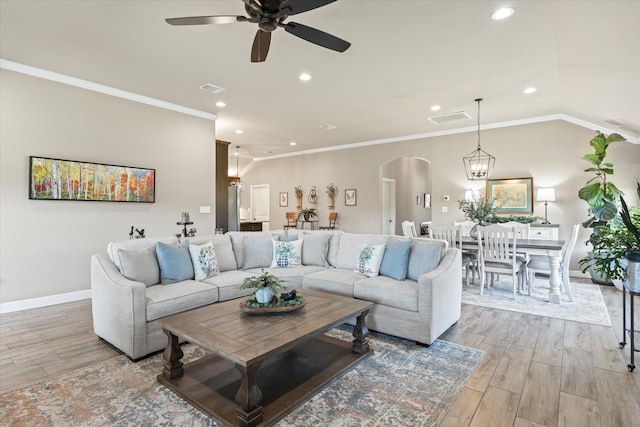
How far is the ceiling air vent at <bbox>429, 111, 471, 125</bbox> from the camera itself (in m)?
6.09

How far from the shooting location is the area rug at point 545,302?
12.5 feet

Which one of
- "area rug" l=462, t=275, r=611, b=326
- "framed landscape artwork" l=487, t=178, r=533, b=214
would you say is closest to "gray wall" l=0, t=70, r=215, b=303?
"area rug" l=462, t=275, r=611, b=326

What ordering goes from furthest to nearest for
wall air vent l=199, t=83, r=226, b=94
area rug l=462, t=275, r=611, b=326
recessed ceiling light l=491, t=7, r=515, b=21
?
wall air vent l=199, t=83, r=226, b=94 < area rug l=462, t=275, r=611, b=326 < recessed ceiling light l=491, t=7, r=515, b=21

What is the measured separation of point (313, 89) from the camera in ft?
16.1

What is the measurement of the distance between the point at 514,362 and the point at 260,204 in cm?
930

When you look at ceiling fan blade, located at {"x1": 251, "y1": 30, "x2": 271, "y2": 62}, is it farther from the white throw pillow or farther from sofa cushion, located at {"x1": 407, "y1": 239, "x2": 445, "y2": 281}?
sofa cushion, located at {"x1": 407, "y1": 239, "x2": 445, "y2": 281}

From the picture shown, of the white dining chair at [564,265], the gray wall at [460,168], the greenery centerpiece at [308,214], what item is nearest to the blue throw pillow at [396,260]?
the white dining chair at [564,265]

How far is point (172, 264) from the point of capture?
11.1ft

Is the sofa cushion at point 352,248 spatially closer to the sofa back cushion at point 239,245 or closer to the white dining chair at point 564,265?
the sofa back cushion at point 239,245

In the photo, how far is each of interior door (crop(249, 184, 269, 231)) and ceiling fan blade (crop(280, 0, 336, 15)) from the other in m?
8.80

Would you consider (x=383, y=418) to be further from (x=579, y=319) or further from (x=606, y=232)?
(x=579, y=319)

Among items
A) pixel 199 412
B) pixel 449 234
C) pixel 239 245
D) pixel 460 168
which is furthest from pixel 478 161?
pixel 199 412

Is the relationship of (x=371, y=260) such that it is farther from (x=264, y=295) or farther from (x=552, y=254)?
(x=552, y=254)

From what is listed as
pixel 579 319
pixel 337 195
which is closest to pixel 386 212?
pixel 337 195
